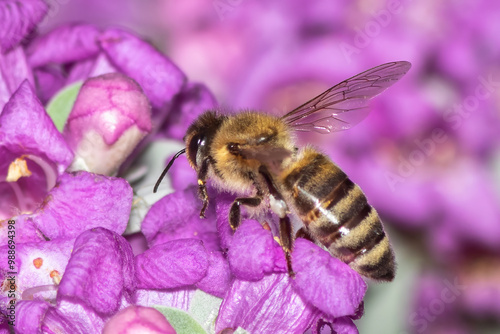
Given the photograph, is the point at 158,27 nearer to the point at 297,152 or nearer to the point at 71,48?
the point at 71,48

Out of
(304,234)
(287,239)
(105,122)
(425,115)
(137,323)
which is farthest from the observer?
(425,115)

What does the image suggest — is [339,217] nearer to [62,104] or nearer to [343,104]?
[343,104]

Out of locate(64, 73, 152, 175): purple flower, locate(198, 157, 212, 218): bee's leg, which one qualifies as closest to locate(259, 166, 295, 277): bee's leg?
locate(198, 157, 212, 218): bee's leg

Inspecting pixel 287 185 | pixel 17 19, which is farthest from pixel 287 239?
pixel 17 19

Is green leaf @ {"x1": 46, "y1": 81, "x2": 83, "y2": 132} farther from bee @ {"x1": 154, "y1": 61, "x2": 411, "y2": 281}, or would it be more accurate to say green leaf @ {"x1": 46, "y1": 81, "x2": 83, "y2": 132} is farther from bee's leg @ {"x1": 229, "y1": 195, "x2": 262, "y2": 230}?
bee's leg @ {"x1": 229, "y1": 195, "x2": 262, "y2": 230}

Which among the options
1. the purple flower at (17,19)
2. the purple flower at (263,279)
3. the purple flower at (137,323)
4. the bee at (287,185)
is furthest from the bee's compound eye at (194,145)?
the purple flower at (17,19)

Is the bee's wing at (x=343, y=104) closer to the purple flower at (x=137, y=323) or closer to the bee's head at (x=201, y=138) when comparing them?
the bee's head at (x=201, y=138)
